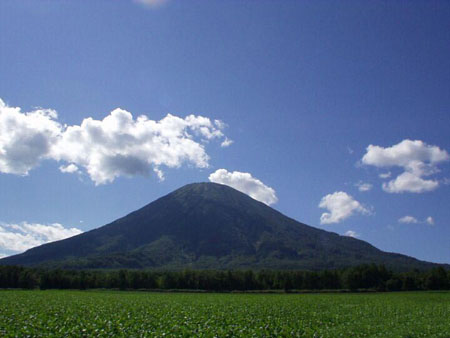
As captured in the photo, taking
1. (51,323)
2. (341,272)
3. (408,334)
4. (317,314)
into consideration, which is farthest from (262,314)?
(341,272)

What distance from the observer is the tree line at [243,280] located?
3787 inches

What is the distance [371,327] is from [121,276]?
92.8m

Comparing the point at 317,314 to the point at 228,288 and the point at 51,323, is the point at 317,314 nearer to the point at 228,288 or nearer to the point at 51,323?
the point at 51,323

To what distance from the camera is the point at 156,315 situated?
3102 centimetres

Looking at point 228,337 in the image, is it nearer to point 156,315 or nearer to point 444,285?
point 156,315

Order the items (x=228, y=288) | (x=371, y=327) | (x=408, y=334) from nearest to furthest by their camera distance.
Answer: (x=408, y=334) < (x=371, y=327) < (x=228, y=288)

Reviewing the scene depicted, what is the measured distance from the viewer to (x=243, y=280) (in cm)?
10175

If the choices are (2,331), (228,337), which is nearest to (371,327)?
(228,337)

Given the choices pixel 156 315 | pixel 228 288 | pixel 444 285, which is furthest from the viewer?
pixel 228 288

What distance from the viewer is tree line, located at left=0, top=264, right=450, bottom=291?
96188 millimetres

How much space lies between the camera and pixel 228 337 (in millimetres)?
23094

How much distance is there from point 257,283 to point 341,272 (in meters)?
25.2

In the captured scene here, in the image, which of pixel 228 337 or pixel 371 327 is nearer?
pixel 228 337

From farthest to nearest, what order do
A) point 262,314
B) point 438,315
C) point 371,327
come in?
1. point 438,315
2. point 262,314
3. point 371,327
